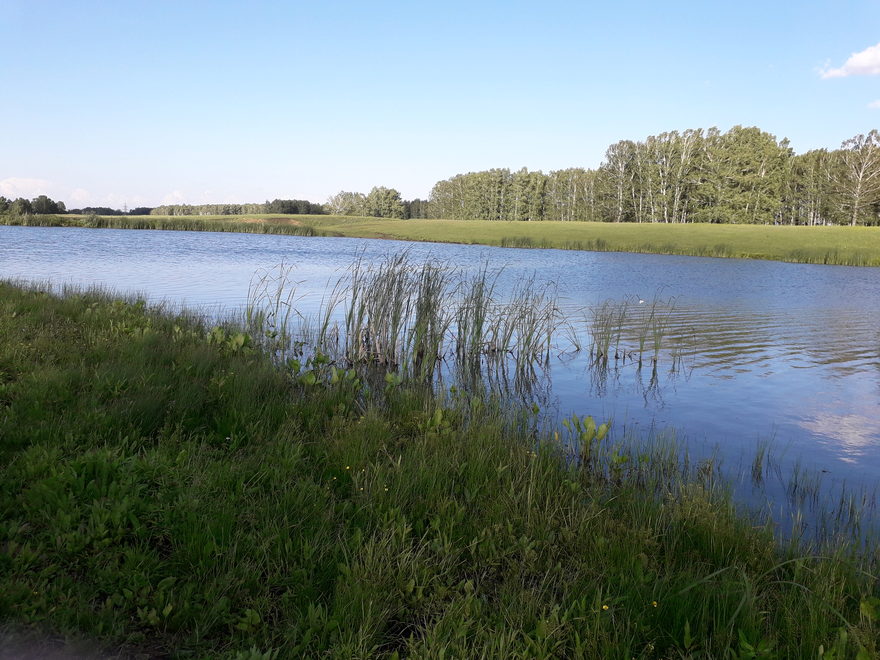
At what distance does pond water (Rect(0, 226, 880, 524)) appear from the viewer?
247 inches

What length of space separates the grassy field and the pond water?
10.0 meters

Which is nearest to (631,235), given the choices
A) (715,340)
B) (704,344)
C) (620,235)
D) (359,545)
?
(620,235)

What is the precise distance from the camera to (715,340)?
37.8 ft

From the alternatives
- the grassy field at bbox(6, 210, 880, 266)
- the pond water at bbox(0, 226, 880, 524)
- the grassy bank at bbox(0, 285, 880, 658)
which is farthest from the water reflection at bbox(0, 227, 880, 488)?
the grassy field at bbox(6, 210, 880, 266)

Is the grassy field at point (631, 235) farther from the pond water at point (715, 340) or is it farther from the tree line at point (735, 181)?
the tree line at point (735, 181)

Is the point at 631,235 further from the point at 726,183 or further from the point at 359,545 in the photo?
the point at 359,545

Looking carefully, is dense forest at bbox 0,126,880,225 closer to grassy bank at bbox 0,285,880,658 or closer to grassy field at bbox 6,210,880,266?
grassy field at bbox 6,210,880,266

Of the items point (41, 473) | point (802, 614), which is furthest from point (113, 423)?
point (802, 614)

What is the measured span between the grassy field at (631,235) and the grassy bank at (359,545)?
35.7 meters

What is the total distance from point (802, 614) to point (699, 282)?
71.0 feet

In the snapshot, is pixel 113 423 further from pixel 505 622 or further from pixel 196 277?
pixel 196 277

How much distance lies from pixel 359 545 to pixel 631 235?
161 ft

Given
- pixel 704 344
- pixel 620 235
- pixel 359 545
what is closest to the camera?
pixel 359 545

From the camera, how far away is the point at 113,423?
3.75 m
